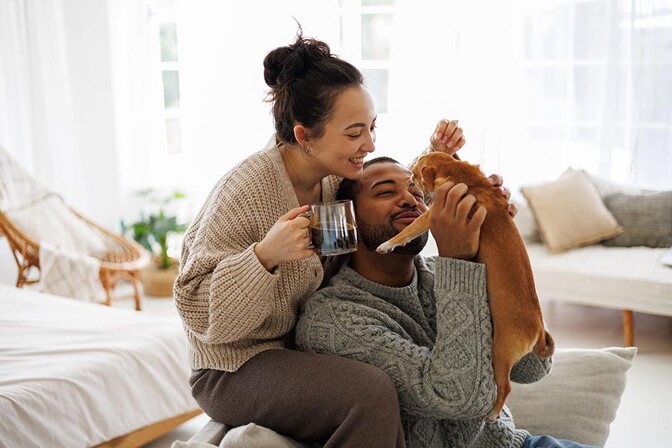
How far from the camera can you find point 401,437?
1772 millimetres

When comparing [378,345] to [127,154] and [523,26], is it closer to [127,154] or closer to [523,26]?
[523,26]

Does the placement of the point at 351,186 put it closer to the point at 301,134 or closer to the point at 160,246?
the point at 301,134

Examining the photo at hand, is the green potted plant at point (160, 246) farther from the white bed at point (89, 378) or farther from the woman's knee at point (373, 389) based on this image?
the woman's knee at point (373, 389)

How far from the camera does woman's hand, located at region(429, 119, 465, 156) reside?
84.8 inches

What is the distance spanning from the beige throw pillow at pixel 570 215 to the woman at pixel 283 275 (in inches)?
103

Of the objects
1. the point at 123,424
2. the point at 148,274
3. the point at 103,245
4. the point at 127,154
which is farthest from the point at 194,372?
the point at 127,154

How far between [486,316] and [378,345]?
0.25 meters

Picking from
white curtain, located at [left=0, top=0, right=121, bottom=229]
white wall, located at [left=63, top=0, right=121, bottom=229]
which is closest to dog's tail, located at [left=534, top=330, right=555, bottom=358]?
white curtain, located at [left=0, top=0, right=121, bottom=229]

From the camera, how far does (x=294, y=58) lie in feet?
6.74

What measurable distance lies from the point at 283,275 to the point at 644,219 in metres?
3.19

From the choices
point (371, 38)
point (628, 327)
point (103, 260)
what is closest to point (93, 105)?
point (103, 260)

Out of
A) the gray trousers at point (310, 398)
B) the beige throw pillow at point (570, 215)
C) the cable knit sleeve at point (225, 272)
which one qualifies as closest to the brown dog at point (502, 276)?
the gray trousers at point (310, 398)

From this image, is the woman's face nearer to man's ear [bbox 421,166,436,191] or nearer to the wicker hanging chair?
man's ear [bbox 421,166,436,191]

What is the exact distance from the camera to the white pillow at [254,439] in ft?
5.90
